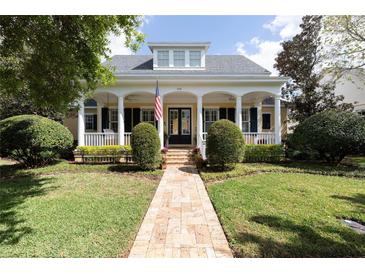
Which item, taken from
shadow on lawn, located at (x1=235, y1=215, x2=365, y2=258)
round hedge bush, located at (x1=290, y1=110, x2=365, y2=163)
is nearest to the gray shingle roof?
round hedge bush, located at (x1=290, y1=110, x2=365, y2=163)

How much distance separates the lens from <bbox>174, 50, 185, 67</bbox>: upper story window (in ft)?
44.3

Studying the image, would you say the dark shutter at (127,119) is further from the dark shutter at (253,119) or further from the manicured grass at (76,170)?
the dark shutter at (253,119)

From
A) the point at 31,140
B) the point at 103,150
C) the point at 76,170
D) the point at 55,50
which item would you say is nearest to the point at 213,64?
the point at 103,150

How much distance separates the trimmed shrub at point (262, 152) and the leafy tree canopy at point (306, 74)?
550 cm

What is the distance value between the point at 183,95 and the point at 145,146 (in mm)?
5621

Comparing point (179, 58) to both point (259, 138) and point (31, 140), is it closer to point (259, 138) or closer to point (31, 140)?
point (259, 138)

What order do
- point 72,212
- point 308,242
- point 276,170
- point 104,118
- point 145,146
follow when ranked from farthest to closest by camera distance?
point 104,118
point 276,170
point 145,146
point 72,212
point 308,242

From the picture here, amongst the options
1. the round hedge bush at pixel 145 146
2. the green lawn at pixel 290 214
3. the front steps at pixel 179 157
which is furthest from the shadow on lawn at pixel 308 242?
the front steps at pixel 179 157

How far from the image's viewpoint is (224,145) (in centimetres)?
842

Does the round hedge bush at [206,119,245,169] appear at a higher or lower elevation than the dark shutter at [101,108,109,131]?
lower

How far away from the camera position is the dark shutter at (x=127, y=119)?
1396 cm

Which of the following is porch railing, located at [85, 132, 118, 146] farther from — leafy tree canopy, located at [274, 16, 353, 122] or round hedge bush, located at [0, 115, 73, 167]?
leafy tree canopy, located at [274, 16, 353, 122]

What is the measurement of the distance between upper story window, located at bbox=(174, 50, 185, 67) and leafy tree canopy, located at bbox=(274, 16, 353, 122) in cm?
729
